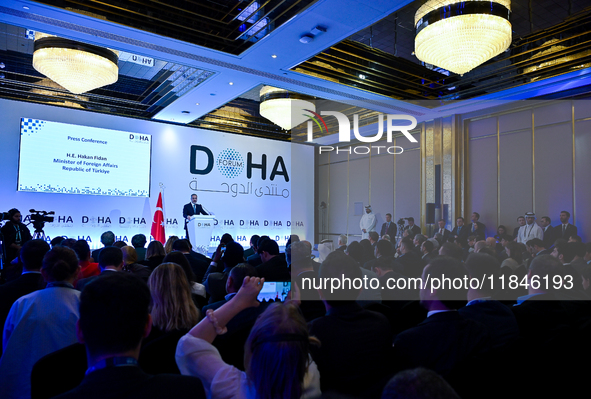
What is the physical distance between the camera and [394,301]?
124 inches

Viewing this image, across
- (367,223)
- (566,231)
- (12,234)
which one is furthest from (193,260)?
(367,223)

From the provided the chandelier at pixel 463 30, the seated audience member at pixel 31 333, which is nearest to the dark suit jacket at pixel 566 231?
the chandelier at pixel 463 30

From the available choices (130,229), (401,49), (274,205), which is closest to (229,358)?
(401,49)

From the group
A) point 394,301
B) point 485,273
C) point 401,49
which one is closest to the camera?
point 485,273

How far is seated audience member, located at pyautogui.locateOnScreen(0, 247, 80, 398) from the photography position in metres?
2.03

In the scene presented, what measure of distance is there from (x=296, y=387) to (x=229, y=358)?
44.5 inches

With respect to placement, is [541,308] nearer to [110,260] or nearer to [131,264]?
[110,260]

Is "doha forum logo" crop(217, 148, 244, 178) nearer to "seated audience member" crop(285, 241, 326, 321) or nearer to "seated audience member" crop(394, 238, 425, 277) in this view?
"seated audience member" crop(394, 238, 425, 277)

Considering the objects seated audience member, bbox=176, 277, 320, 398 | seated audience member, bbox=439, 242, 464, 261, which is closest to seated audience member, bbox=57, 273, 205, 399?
seated audience member, bbox=176, 277, 320, 398

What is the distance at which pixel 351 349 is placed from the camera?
1.70 meters

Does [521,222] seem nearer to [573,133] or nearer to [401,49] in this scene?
[573,133]

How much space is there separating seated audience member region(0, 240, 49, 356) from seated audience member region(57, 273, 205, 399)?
1873 millimetres

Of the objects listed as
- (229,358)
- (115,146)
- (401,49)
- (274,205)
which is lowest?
(229,358)

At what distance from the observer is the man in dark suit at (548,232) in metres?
7.76
